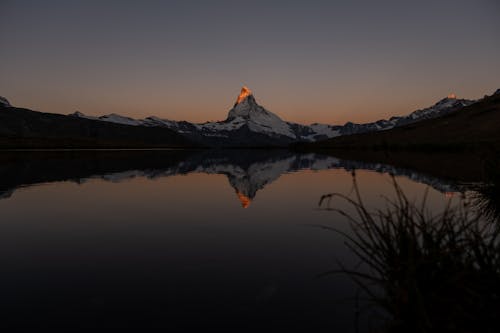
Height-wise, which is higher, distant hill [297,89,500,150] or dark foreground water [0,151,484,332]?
distant hill [297,89,500,150]

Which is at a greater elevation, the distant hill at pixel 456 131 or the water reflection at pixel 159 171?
the distant hill at pixel 456 131

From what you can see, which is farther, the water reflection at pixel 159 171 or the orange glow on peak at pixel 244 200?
the water reflection at pixel 159 171

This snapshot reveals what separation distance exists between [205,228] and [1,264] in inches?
322

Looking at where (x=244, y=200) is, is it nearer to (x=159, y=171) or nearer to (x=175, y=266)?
(x=175, y=266)

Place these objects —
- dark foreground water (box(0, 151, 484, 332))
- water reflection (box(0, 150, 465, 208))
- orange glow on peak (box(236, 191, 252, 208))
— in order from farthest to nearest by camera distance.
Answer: water reflection (box(0, 150, 465, 208))
orange glow on peak (box(236, 191, 252, 208))
dark foreground water (box(0, 151, 484, 332))

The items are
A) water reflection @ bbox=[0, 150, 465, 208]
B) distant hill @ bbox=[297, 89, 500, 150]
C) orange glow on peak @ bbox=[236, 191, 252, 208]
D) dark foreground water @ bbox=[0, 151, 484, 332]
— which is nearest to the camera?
dark foreground water @ bbox=[0, 151, 484, 332]

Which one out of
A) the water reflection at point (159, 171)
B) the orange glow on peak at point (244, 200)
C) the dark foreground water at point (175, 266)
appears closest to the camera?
the dark foreground water at point (175, 266)

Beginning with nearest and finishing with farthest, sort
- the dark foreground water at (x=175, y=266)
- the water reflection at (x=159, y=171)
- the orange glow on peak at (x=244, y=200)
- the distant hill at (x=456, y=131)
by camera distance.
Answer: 1. the dark foreground water at (x=175, y=266)
2. the orange glow on peak at (x=244, y=200)
3. the water reflection at (x=159, y=171)
4. the distant hill at (x=456, y=131)

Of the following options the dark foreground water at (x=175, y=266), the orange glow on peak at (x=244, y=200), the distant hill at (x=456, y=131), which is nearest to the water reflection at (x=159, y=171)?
the orange glow on peak at (x=244, y=200)

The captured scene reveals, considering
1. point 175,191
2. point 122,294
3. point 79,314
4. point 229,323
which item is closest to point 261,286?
point 229,323

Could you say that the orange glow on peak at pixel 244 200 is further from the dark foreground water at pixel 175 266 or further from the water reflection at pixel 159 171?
the dark foreground water at pixel 175 266

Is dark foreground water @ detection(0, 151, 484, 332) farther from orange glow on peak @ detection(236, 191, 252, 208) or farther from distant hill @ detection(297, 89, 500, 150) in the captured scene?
distant hill @ detection(297, 89, 500, 150)

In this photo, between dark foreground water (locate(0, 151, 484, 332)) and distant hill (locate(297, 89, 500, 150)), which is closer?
dark foreground water (locate(0, 151, 484, 332))

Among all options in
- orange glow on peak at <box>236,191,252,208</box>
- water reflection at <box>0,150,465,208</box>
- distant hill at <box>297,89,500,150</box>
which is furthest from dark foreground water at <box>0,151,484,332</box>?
distant hill at <box>297,89,500,150</box>
